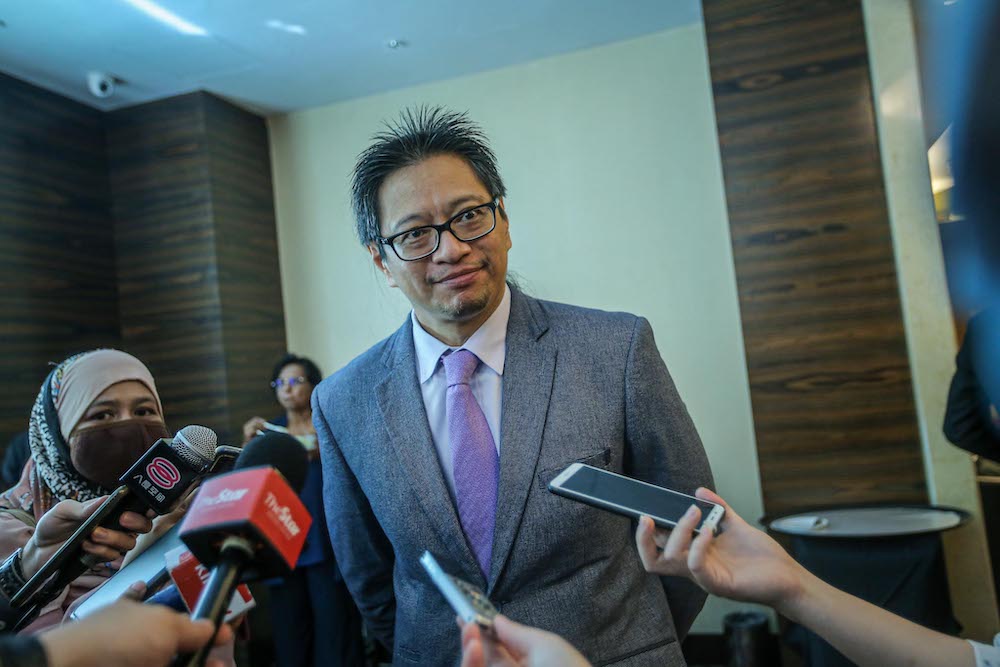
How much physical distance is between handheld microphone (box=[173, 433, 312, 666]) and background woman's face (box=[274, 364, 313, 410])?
84 centimetres

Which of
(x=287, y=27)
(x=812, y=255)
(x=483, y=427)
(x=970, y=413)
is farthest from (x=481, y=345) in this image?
(x=812, y=255)

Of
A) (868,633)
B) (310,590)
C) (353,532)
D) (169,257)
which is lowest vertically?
(310,590)

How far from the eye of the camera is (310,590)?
2.17 meters

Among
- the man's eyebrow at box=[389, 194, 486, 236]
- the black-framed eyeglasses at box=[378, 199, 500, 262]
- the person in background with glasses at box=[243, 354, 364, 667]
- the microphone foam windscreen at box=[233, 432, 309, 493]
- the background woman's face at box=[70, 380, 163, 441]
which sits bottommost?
the person in background with glasses at box=[243, 354, 364, 667]

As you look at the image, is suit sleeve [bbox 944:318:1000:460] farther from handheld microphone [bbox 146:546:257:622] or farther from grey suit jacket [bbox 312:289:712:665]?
handheld microphone [bbox 146:546:257:622]

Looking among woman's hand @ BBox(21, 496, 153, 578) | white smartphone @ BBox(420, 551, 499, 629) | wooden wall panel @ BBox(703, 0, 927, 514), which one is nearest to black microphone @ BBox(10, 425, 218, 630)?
woman's hand @ BBox(21, 496, 153, 578)

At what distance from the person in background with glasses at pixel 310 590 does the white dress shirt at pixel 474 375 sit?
327 mm

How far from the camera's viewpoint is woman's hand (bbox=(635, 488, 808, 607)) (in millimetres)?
829

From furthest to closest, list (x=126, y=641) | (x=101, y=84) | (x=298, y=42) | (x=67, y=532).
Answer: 1. (x=298, y=42)
2. (x=101, y=84)
3. (x=67, y=532)
4. (x=126, y=641)

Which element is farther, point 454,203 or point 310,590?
point 310,590

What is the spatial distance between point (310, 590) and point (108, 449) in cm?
153

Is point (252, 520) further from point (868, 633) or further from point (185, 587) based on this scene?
point (868, 633)

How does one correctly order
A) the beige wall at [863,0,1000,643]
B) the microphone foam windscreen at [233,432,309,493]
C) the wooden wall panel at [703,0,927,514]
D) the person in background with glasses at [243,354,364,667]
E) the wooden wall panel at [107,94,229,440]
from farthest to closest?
1. the wooden wall panel at [703,0,927,514]
2. the beige wall at [863,0,1000,643]
3. the person in background with glasses at [243,354,364,667]
4. the wooden wall panel at [107,94,229,440]
5. the microphone foam windscreen at [233,432,309,493]

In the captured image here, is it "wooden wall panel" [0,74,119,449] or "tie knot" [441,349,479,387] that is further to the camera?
"tie knot" [441,349,479,387]
